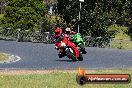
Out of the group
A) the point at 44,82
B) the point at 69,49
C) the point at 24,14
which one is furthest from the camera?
the point at 24,14

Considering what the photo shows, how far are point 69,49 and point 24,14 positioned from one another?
77.4 feet

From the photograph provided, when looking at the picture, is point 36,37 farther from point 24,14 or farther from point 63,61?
point 63,61

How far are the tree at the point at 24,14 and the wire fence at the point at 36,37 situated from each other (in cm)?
138

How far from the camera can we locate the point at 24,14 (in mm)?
46688

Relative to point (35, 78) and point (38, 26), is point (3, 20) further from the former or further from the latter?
point (35, 78)

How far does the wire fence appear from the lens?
39.1 metres

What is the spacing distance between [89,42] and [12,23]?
1059 cm

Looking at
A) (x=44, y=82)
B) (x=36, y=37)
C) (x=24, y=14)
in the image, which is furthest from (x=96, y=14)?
(x=44, y=82)

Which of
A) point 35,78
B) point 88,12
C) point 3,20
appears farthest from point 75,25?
point 35,78

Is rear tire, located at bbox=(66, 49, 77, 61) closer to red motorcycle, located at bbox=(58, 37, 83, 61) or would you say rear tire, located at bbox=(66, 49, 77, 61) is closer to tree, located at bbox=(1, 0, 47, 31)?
red motorcycle, located at bbox=(58, 37, 83, 61)

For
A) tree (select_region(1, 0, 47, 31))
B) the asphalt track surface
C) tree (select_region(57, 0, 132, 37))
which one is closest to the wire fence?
tree (select_region(1, 0, 47, 31))

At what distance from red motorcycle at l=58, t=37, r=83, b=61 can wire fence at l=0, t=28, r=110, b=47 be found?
48.7ft

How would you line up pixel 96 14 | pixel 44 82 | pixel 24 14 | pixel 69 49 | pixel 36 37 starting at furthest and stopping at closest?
pixel 24 14 → pixel 36 37 → pixel 96 14 → pixel 69 49 → pixel 44 82

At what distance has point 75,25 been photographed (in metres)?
43.7
